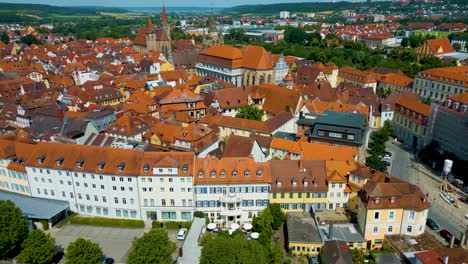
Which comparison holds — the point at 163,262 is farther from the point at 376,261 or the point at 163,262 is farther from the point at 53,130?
the point at 53,130

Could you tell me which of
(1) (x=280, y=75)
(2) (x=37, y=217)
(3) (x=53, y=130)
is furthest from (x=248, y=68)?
(2) (x=37, y=217)

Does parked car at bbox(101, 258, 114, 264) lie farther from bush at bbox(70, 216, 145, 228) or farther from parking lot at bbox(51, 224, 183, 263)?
bush at bbox(70, 216, 145, 228)

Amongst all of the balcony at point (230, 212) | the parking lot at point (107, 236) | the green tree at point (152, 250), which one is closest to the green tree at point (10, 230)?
the parking lot at point (107, 236)

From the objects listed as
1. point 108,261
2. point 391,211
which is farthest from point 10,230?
point 391,211

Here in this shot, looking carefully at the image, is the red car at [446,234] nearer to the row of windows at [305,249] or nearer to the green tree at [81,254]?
the row of windows at [305,249]

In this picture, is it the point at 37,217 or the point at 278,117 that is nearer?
the point at 37,217

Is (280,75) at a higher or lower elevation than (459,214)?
higher
